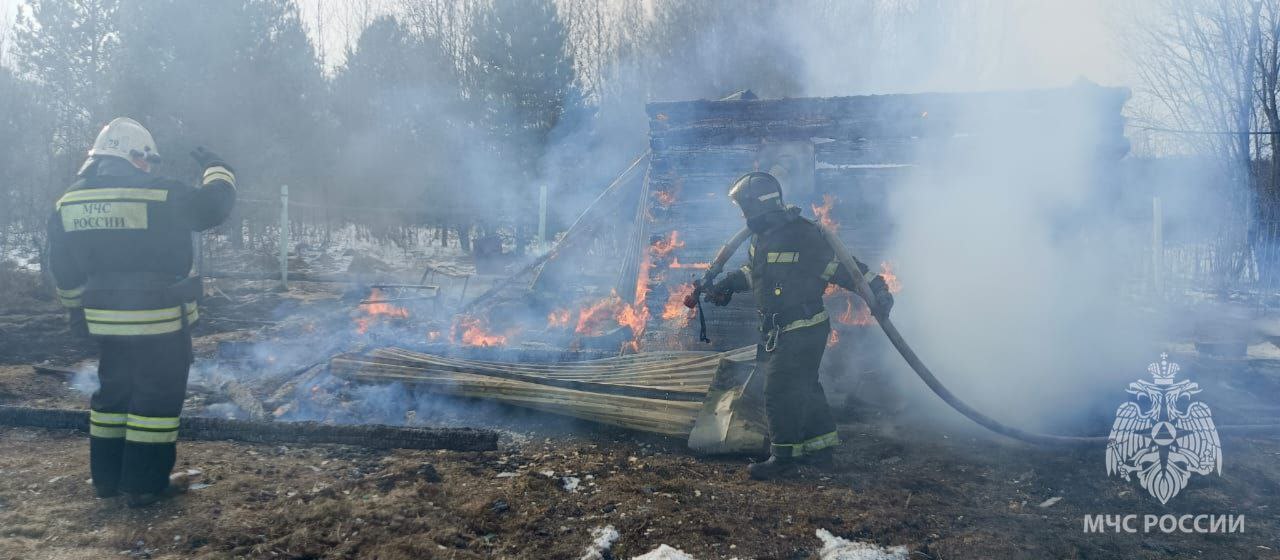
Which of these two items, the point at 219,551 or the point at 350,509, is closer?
the point at 219,551

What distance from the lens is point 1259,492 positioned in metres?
4.30

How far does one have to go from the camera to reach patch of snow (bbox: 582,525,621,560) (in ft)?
11.2

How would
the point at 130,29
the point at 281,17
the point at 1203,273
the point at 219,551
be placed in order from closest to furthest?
the point at 219,551
the point at 1203,273
the point at 130,29
the point at 281,17

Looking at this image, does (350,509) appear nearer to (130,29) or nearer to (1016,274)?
(1016,274)

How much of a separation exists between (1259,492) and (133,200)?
A: 7.16m

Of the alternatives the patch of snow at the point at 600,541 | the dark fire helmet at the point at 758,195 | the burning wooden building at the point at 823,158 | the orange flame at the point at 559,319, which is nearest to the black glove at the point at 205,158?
the patch of snow at the point at 600,541

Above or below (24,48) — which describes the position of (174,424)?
below

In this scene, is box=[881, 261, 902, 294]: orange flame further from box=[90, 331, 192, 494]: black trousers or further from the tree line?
the tree line

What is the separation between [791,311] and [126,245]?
4195mm

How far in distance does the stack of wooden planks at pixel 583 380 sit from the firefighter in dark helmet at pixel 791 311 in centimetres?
87

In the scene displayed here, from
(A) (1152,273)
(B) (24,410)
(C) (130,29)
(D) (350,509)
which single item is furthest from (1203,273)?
(C) (130,29)

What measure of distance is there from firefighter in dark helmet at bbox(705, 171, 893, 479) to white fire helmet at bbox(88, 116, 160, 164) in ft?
12.8

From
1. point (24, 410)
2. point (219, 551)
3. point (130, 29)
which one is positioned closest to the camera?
point (219, 551)

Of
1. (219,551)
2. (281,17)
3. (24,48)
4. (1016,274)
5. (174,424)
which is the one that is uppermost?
(281,17)
